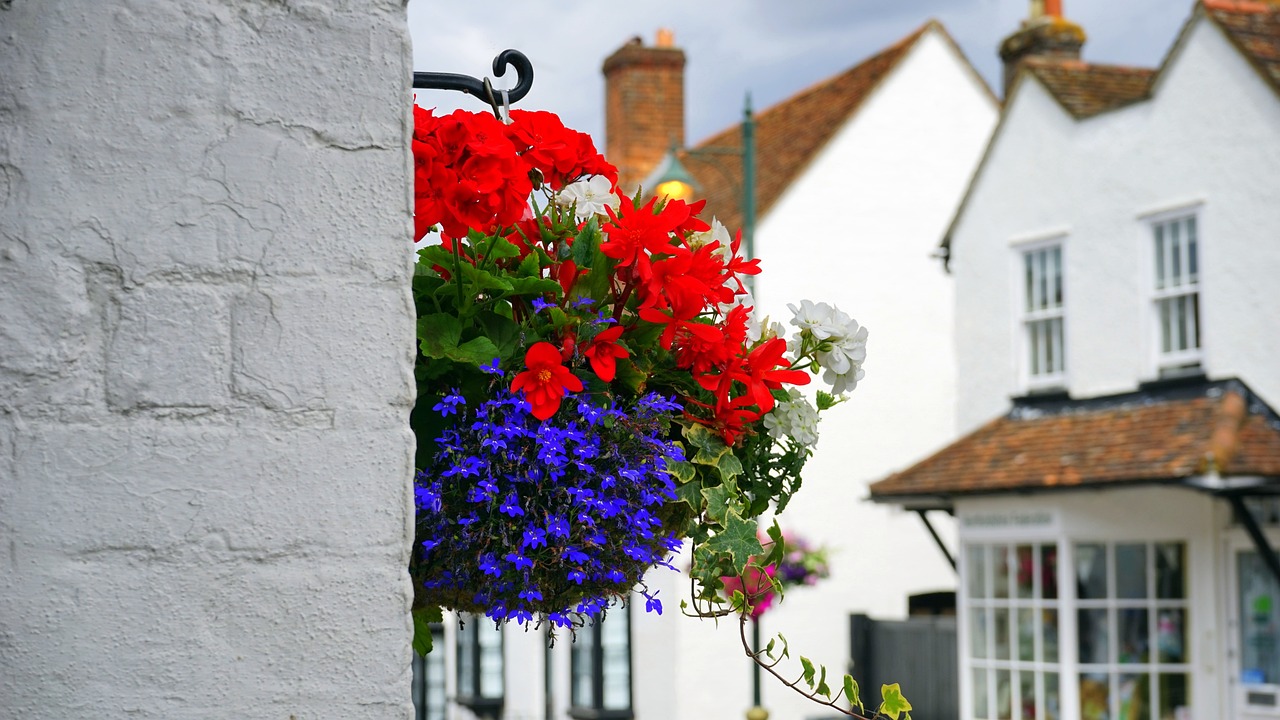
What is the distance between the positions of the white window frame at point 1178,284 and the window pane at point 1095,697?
2795 mm

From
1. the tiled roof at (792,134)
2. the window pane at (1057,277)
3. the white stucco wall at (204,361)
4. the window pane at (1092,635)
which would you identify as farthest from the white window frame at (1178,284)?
the white stucco wall at (204,361)

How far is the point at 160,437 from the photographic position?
167 centimetres

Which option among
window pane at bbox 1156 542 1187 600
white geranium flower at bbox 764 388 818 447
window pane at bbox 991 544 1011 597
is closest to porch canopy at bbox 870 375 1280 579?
window pane at bbox 991 544 1011 597

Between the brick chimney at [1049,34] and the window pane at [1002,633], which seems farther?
the brick chimney at [1049,34]

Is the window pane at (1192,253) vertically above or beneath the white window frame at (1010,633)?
above

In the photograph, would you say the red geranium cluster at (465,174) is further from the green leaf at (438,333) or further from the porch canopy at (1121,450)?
the porch canopy at (1121,450)

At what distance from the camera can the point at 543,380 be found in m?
2.01

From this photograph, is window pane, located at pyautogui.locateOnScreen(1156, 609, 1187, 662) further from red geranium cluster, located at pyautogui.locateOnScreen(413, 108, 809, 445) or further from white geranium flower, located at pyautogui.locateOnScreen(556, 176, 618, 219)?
white geranium flower, located at pyautogui.locateOnScreen(556, 176, 618, 219)

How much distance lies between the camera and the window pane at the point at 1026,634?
14250 millimetres

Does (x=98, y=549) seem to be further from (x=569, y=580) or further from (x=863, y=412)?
(x=863, y=412)

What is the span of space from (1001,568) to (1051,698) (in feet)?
4.17

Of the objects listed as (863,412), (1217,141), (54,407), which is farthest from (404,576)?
(863,412)

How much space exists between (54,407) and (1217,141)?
1300cm

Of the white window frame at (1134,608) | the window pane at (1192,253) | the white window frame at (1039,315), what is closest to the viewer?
the white window frame at (1134,608)
